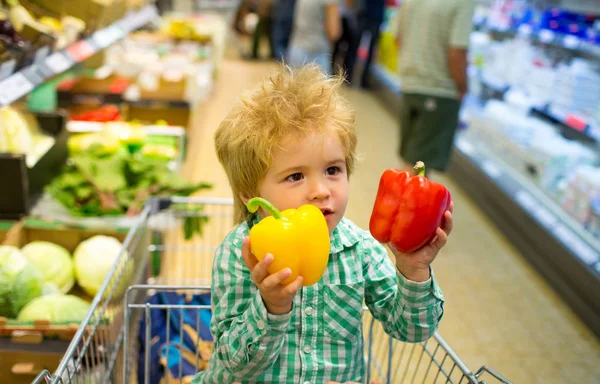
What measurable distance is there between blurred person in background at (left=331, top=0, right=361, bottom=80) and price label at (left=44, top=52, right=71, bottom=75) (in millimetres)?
6324

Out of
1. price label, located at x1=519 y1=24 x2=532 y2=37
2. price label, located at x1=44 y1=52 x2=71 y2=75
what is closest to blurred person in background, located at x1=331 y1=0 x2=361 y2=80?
price label, located at x1=519 y1=24 x2=532 y2=37

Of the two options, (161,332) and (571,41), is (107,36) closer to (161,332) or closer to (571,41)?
(161,332)

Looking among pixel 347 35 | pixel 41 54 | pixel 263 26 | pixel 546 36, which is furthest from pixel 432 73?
pixel 263 26

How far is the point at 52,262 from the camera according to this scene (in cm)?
225

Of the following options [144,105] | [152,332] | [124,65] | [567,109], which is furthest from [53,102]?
[567,109]

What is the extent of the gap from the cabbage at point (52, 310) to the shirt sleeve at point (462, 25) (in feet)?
9.02

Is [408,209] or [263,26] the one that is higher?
[408,209]

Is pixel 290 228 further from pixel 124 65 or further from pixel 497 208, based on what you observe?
pixel 124 65

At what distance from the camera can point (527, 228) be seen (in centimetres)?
392

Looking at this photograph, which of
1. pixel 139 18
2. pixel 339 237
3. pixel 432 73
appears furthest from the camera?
pixel 139 18

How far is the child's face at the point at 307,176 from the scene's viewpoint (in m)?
1.26

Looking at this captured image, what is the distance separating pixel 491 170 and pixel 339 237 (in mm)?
3641

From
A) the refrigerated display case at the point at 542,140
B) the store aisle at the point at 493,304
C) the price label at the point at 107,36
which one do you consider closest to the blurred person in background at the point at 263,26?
the refrigerated display case at the point at 542,140

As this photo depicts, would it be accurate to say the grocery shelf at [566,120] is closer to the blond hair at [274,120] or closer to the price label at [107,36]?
the blond hair at [274,120]
